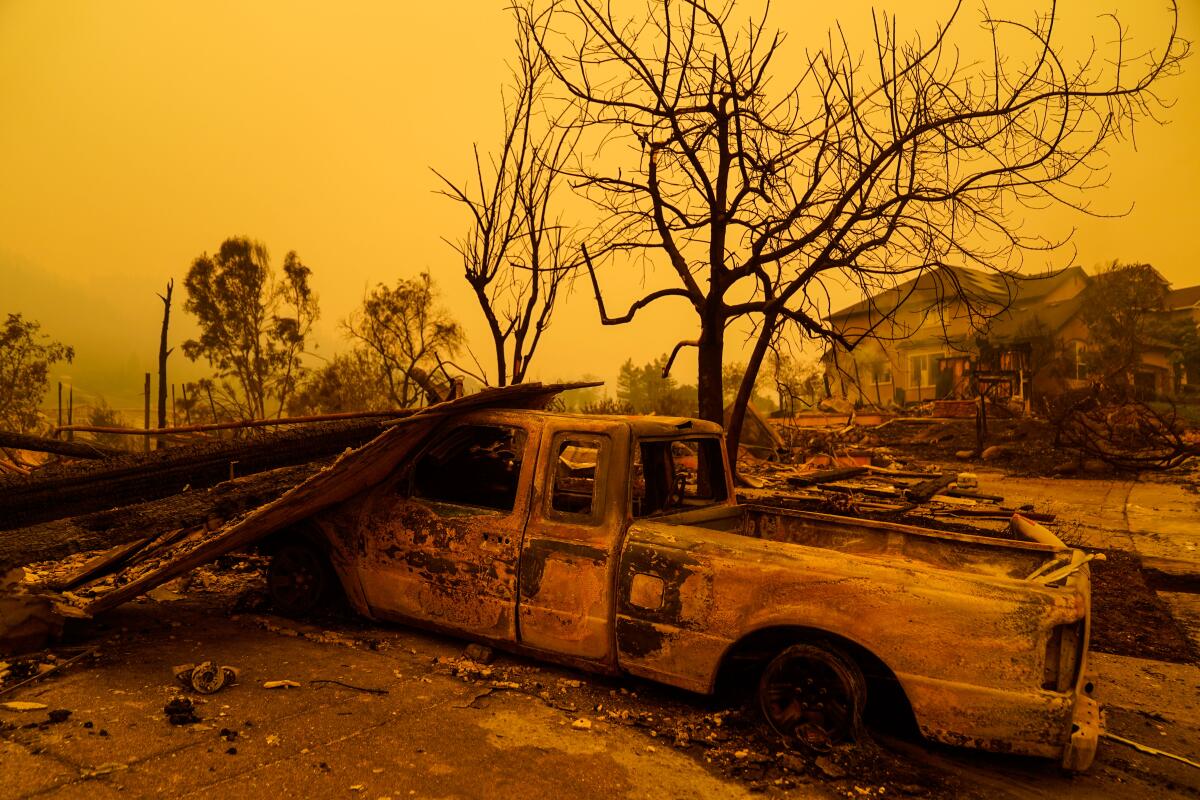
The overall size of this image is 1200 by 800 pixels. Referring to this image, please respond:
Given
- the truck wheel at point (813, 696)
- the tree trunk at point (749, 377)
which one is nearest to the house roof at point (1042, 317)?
the tree trunk at point (749, 377)

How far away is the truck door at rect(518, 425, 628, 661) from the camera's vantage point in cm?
339

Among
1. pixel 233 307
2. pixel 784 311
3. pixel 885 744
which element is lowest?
pixel 885 744

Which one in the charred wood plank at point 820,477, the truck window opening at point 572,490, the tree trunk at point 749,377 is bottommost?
the charred wood plank at point 820,477

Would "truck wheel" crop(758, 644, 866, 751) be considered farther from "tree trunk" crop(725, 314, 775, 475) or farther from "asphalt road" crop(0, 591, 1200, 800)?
"tree trunk" crop(725, 314, 775, 475)

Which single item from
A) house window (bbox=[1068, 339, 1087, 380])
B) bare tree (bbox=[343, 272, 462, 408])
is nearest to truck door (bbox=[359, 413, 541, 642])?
bare tree (bbox=[343, 272, 462, 408])

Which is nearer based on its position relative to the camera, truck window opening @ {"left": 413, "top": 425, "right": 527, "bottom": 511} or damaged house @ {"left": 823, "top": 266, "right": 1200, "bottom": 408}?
truck window opening @ {"left": 413, "top": 425, "right": 527, "bottom": 511}

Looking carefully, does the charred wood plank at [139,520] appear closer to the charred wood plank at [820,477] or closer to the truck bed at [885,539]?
the truck bed at [885,539]

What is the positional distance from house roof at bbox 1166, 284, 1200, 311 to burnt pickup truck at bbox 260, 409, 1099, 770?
34.0 metres

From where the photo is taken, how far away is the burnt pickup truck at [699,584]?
264cm

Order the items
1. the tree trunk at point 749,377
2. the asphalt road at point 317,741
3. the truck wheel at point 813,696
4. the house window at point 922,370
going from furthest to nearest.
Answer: the house window at point 922,370
the tree trunk at point 749,377
the truck wheel at point 813,696
the asphalt road at point 317,741

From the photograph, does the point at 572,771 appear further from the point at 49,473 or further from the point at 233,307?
the point at 233,307

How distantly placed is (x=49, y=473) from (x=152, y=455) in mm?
563

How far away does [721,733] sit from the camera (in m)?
3.09

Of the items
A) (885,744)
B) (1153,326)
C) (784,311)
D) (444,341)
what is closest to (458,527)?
(885,744)
